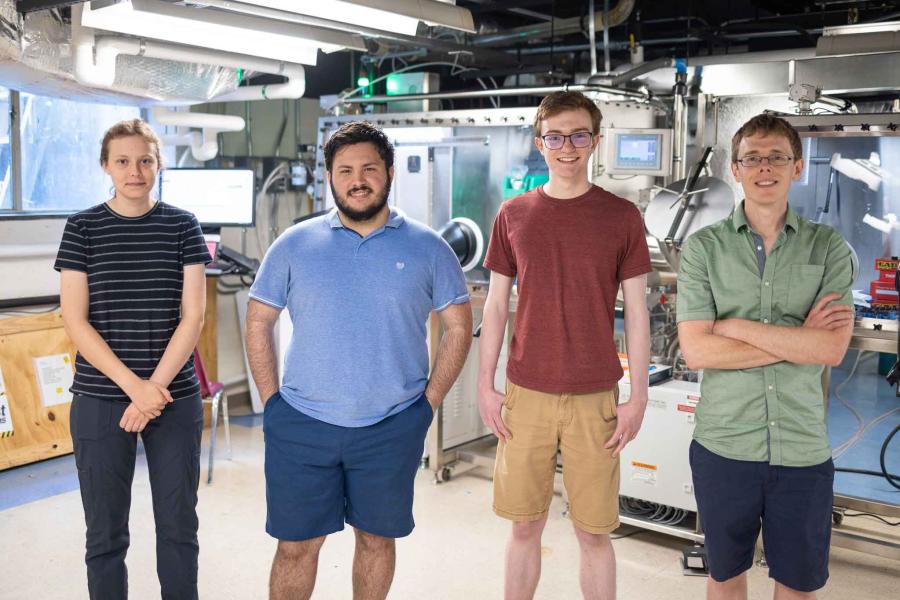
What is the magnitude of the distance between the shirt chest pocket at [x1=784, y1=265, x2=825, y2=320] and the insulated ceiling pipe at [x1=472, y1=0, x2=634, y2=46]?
334cm

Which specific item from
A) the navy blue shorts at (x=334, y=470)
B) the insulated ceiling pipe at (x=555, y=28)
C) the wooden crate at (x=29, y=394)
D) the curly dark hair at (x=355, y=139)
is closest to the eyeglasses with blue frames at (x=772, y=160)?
the curly dark hair at (x=355, y=139)

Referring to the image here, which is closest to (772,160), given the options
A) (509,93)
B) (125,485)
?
(125,485)

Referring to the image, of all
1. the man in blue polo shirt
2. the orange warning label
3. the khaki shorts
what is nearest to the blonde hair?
the man in blue polo shirt

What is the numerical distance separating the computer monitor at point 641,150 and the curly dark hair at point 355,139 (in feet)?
5.87

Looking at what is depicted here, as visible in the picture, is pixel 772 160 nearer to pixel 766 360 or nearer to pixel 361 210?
pixel 766 360

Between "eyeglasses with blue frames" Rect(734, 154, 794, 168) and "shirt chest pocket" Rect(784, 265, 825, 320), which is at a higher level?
"eyeglasses with blue frames" Rect(734, 154, 794, 168)

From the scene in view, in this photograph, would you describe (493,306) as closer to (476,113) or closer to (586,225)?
(586,225)

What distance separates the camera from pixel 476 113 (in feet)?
14.9

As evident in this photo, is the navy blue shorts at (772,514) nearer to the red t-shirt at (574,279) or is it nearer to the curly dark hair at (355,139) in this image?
the red t-shirt at (574,279)

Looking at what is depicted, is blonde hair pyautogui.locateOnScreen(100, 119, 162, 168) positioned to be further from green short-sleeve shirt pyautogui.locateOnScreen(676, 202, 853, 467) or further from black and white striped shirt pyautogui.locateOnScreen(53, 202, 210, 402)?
green short-sleeve shirt pyautogui.locateOnScreen(676, 202, 853, 467)

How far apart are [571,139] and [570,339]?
538 mm

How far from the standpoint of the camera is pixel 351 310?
2342 mm

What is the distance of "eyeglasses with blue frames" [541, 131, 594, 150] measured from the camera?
241 centimetres

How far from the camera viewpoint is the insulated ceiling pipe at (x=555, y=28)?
17.2ft
